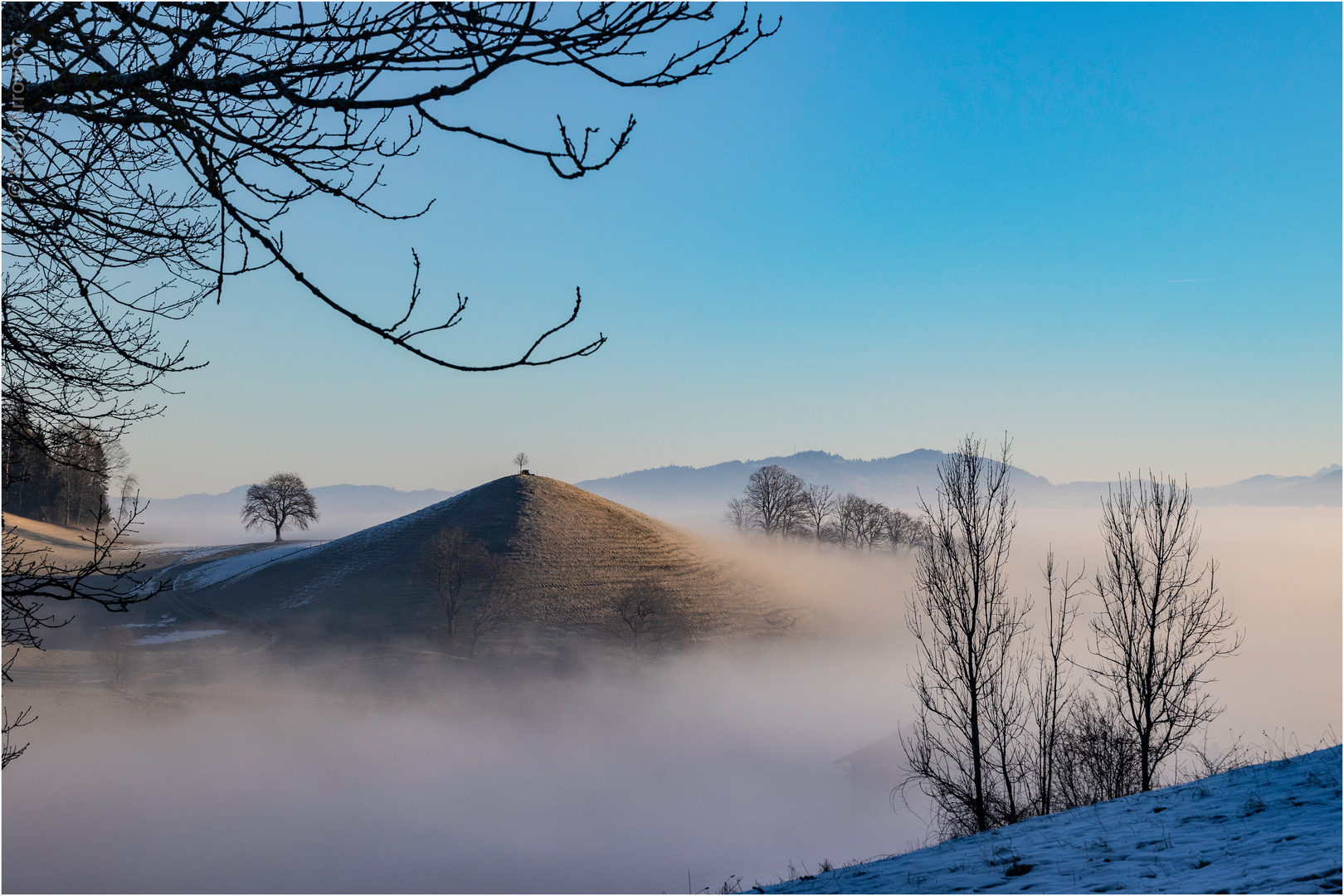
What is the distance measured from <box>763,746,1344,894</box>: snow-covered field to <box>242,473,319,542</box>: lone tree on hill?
96.2 m

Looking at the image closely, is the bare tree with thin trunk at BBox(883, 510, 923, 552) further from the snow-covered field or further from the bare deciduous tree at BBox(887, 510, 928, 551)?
the snow-covered field

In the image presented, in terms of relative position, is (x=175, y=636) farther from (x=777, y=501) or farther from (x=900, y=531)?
(x=900, y=531)

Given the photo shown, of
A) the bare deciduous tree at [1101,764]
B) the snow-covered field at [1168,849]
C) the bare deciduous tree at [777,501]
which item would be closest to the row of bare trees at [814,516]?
the bare deciduous tree at [777,501]

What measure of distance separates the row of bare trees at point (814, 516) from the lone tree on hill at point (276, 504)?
2289 inches

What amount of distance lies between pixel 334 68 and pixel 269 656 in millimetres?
49074

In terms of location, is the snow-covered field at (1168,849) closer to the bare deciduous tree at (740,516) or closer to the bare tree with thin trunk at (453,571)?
the bare tree with thin trunk at (453,571)

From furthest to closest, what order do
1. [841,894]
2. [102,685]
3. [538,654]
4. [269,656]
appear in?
[538,654] < [269,656] < [102,685] < [841,894]

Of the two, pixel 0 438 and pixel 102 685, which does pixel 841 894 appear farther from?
pixel 102 685

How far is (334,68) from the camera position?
12.1 ft

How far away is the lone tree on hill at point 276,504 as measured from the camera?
293 ft

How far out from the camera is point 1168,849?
726cm

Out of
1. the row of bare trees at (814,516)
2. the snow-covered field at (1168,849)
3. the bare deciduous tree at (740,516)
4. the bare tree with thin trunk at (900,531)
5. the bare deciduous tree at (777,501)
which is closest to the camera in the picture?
the snow-covered field at (1168,849)

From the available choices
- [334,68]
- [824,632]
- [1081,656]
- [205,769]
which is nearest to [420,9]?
[334,68]

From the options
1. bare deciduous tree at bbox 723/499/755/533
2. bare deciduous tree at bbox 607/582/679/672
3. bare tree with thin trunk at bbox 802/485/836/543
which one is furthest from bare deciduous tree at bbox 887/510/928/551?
bare deciduous tree at bbox 607/582/679/672
